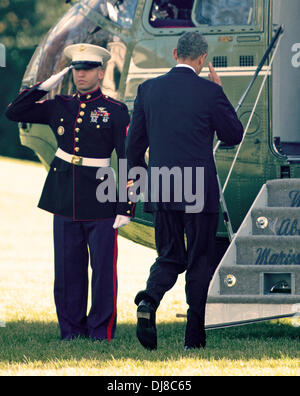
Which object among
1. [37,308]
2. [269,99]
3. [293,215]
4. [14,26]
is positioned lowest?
[37,308]

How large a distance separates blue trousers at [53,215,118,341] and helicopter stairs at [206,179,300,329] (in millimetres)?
950

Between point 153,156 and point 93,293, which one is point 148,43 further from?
point 93,293

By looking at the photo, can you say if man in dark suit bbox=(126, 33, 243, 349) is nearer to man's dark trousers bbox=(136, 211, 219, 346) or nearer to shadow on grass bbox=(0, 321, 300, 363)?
man's dark trousers bbox=(136, 211, 219, 346)

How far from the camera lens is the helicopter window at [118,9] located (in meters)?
6.80

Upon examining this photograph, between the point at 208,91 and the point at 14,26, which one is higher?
the point at 14,26

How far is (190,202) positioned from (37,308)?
3480 millimetres

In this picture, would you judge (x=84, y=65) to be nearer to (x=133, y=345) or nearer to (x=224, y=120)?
(x=224, y=120)

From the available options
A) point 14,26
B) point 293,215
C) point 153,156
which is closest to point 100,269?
point 153,156

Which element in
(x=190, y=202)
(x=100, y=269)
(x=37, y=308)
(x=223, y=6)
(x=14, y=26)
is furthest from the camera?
(x=14, y=26)

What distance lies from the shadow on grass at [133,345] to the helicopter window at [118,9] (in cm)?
245

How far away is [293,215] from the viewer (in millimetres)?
5723

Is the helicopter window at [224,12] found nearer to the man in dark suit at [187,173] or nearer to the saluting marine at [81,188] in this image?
the saluting marine at [81,188]

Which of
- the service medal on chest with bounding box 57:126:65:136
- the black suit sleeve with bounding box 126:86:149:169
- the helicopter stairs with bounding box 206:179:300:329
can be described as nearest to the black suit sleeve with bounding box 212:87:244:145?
the black suit sleeve with bounding box 126:86:149:169

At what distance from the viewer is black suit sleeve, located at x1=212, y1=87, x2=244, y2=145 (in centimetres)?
539
